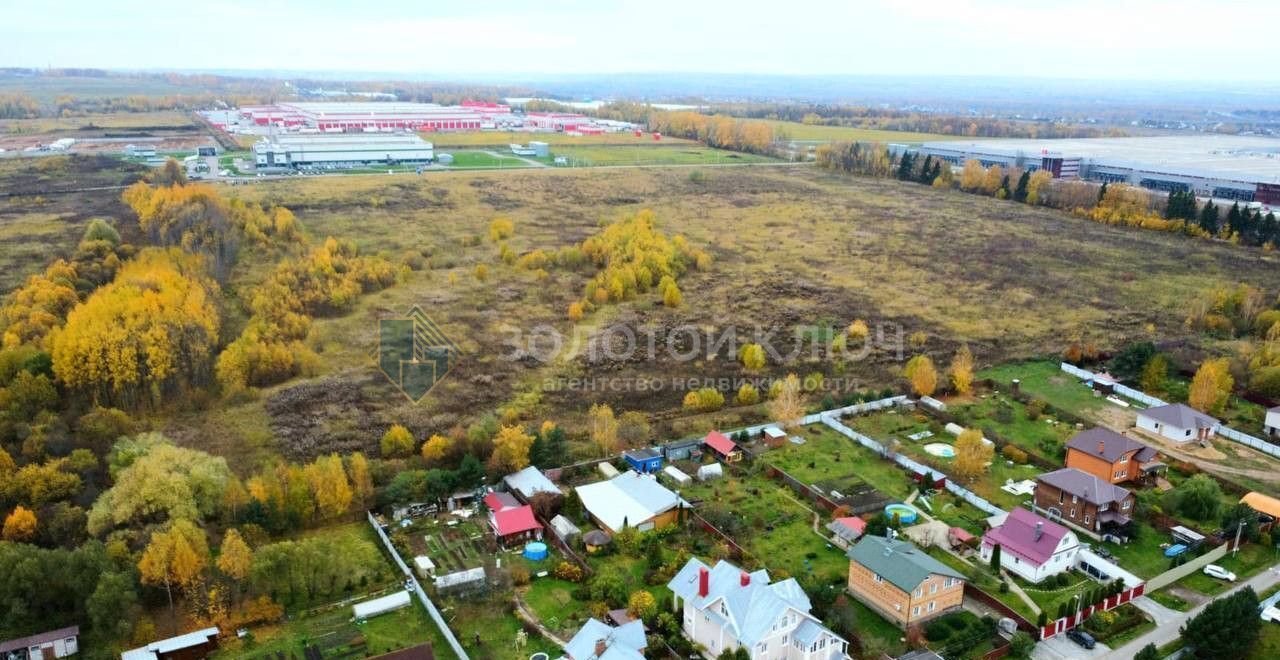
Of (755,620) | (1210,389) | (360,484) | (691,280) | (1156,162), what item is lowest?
(360,484)

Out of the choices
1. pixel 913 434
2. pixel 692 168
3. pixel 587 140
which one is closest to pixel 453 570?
pixel 913 434

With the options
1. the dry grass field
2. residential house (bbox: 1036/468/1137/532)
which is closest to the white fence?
the dry grass field

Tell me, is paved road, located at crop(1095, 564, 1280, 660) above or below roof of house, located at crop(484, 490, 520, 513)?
below

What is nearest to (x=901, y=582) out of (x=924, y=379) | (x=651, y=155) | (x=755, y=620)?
(x=755, y=620)

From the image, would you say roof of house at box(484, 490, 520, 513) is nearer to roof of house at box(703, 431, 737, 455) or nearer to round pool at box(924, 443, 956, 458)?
roof of house at box(703, 431, 737, 455)

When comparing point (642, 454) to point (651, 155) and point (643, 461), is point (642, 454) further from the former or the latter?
point (651, 155)
